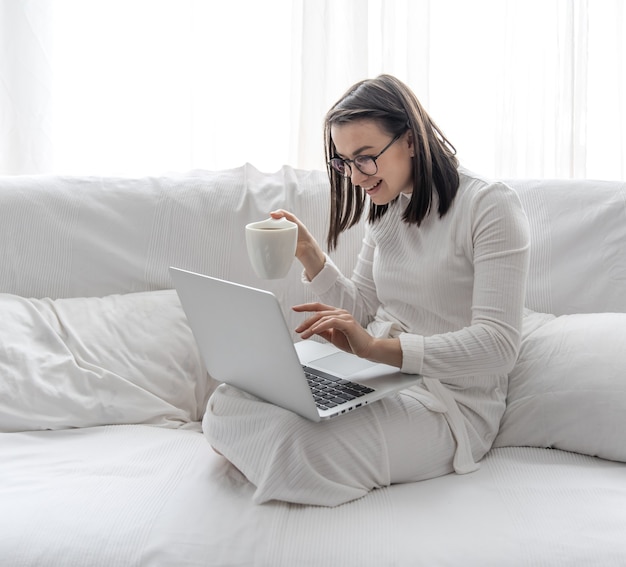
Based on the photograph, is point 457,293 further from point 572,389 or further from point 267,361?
point 267,361

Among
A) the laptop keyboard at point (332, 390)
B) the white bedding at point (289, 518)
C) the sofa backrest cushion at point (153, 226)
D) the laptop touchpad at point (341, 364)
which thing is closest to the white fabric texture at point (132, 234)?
the sofa backrest cushion at point (153, 226)

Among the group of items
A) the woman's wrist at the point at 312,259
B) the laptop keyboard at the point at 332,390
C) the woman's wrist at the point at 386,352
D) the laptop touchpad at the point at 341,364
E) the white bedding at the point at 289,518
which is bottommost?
the white bedding at the point at 289,518

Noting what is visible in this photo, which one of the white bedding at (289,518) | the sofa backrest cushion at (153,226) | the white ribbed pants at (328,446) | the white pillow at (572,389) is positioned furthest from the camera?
the sofa backrest cushion at (153,226)

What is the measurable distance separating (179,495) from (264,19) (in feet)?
4.96

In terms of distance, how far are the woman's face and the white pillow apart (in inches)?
18.3

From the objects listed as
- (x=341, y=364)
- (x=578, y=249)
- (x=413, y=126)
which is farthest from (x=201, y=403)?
(x=578, y=249)

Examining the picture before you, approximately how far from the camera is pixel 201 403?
186 cm

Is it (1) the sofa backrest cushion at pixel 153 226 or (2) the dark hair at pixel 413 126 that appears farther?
(1) the sofa backrest cushion at pixel 153 226

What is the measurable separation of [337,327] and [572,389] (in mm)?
544

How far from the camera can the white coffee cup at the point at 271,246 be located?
1372mm

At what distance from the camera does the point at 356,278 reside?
1856 millimetres

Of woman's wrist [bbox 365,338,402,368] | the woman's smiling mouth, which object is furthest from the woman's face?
woman's wrist [bbox 365,338,402,368]

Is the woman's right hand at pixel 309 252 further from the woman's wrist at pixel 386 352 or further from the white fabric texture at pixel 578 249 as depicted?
the white fabric texture at pixel 578 249

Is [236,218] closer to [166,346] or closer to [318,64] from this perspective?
[166,346]
